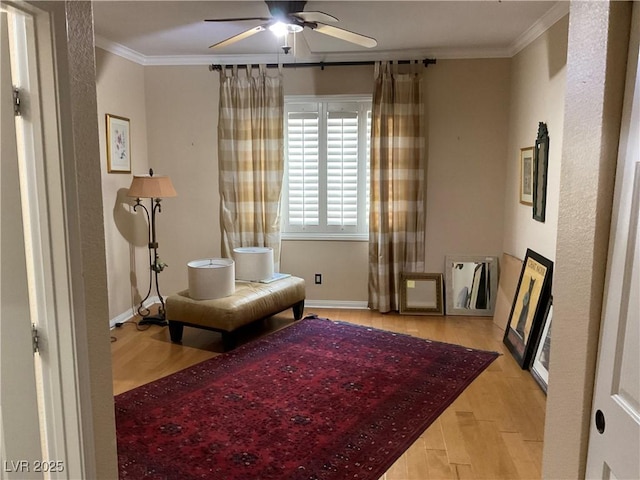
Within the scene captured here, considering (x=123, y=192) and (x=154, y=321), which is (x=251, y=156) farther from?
(x=154, y=321)

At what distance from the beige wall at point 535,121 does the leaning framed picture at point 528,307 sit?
0.39ft

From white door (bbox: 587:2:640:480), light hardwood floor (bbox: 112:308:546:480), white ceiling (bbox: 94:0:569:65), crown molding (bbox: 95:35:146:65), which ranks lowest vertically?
light hardwood floor (bbox: 112:308:546:480)

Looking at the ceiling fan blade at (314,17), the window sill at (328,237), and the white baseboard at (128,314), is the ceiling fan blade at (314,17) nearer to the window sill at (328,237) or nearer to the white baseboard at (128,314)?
the window sill at (328,237)

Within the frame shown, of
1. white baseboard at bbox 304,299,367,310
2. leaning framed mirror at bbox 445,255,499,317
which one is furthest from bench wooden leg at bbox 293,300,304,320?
leaning framed mirror at bbox 445,255,499,317

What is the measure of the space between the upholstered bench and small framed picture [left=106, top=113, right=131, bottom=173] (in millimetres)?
1455

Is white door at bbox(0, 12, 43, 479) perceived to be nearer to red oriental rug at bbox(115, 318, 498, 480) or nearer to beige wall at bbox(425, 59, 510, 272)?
red oriental rug at bbox(115, 318, 498, 480)

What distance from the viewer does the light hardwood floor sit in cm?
245

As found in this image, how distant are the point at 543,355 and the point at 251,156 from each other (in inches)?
128

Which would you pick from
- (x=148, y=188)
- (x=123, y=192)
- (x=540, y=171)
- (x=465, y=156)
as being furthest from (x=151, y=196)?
(x=540, y=171)

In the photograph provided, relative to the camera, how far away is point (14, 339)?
1.30 meters

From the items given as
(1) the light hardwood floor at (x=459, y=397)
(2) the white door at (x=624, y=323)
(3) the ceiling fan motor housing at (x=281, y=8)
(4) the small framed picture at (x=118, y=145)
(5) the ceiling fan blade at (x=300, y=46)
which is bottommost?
(1) the light hardwood floor at (x=459, y=397)

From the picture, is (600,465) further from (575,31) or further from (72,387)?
(72,387)

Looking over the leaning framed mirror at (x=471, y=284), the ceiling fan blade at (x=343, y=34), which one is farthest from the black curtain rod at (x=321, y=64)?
the leaning framed mirror at (x=471, y=284)

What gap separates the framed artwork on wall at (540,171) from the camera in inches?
148
